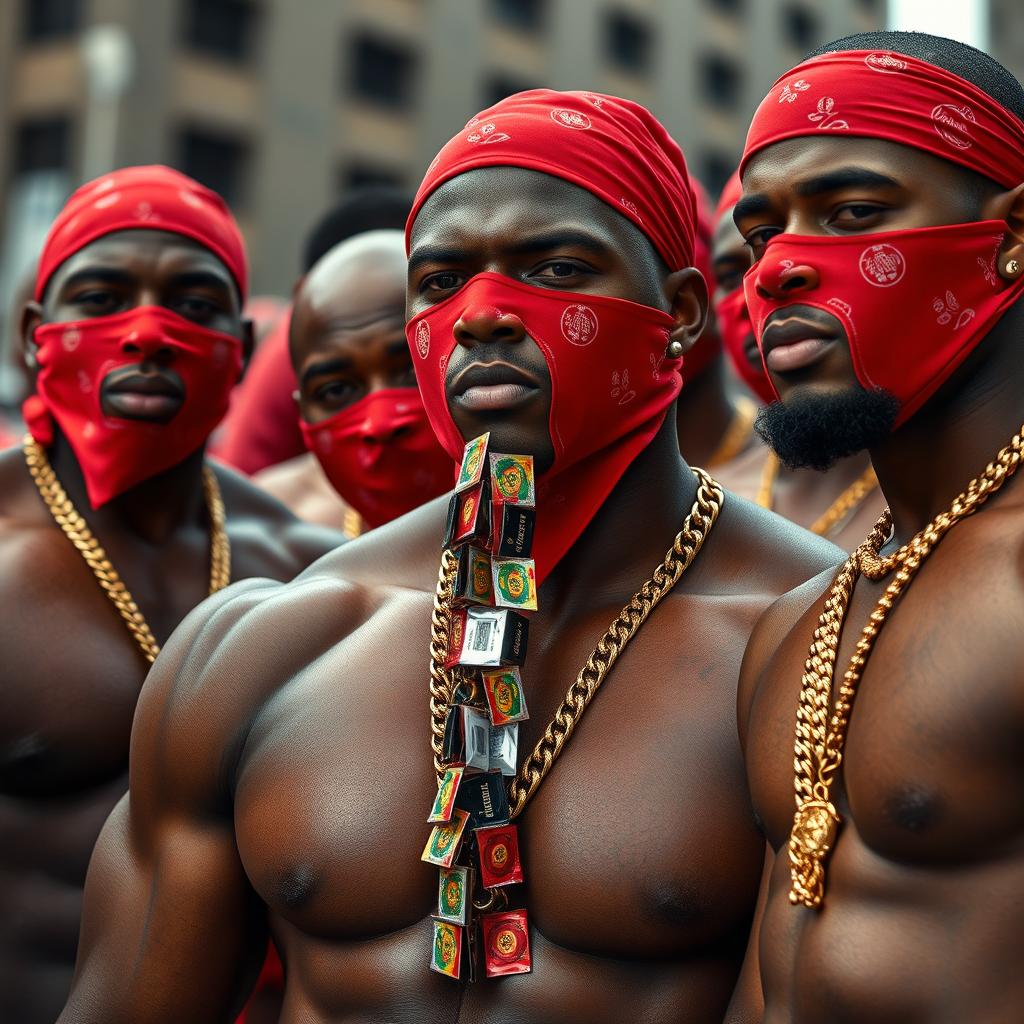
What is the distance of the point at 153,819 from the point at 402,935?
0.63 m

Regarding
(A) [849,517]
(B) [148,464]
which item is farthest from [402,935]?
(A) [849,517]

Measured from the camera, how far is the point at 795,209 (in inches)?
106

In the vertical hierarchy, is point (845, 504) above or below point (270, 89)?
below

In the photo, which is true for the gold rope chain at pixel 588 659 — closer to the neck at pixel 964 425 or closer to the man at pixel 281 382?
the neck at pixel 964 425

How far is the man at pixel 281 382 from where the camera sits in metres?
7.59

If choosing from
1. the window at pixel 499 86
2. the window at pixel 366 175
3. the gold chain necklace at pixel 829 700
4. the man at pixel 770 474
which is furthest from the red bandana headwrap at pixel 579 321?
the window at pixel 499 86

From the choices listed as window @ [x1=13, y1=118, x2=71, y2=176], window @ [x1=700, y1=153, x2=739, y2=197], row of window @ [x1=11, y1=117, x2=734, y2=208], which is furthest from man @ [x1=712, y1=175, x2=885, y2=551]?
window @ [x1=700, y1=153, x2=739, y2=197]

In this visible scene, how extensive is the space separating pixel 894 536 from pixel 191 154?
25294mm

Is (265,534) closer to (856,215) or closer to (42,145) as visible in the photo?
(856,215)

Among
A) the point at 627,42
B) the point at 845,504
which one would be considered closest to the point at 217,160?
the point at 627,42

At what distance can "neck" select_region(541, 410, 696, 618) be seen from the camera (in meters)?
3.27

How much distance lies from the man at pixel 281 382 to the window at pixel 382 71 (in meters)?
21.7

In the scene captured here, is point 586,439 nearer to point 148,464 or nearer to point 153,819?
point 153,819

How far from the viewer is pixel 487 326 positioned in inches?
122
